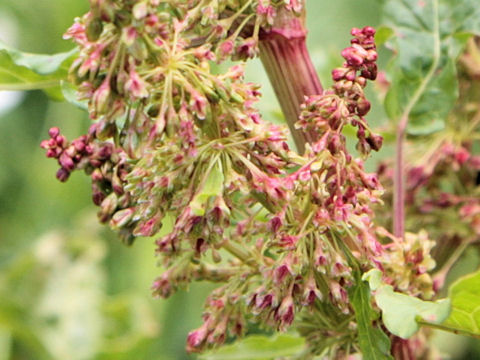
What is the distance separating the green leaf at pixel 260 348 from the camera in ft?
4.04

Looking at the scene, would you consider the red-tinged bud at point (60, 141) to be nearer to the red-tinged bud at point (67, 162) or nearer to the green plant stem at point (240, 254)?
the red-tinged bud at point (67, 162)

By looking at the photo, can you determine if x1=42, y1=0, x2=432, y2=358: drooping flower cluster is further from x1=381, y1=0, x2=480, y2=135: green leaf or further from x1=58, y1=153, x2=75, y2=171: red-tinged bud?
x1=381, y1=0, x2=480, y2=135: green leaf

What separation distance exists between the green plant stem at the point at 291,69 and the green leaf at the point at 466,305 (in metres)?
0.22

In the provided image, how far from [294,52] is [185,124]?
22cm

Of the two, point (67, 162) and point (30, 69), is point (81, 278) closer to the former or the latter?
point (30, 69)

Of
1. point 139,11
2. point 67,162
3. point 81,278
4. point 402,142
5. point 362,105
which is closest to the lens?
point 139,11

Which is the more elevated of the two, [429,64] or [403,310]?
[429,64]

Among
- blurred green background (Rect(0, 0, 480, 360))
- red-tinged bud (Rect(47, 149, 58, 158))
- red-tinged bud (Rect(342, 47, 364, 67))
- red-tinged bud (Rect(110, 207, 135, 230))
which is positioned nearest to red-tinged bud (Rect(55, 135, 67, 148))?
red-tinged bud (Rect(47, 149, 58, 158))

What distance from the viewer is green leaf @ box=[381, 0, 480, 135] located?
1234mm

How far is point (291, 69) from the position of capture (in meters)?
0.91

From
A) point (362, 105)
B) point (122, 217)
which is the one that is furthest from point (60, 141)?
point (362, 105)

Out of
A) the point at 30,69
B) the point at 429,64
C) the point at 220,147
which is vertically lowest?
the point at 220,147

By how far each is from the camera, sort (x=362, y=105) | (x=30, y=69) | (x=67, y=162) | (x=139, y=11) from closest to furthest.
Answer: (x=139, y=11)
(x=362, y=105)
(x=67, y=162)
(x=30, y=69)

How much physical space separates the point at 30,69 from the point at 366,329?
1.77 feet
